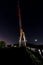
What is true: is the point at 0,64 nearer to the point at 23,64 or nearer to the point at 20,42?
the point at 23,64

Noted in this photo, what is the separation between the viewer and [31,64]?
75.5ft

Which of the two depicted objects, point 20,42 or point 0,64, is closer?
point 0,64

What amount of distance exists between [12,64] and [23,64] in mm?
1160

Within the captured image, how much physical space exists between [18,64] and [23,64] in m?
0.55

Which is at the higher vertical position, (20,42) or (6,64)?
(20,42)

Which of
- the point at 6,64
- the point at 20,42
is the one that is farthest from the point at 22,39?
the point at 6,64

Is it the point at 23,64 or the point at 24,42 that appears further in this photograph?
the point at 24,42

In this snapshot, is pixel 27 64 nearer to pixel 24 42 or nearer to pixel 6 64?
pixel 6 64

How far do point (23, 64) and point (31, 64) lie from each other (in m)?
0.82

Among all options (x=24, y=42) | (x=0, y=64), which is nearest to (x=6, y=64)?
(x=0, y=64)

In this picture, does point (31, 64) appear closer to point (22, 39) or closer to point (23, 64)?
point (23, 64)

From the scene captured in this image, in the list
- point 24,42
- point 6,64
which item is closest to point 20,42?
point 24,42

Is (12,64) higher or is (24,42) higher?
(24,42)

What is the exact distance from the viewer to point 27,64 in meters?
23.0
